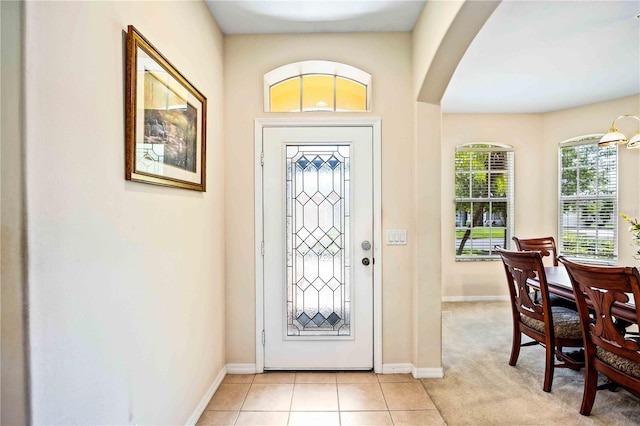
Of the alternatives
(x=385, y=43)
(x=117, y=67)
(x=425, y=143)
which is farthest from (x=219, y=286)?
(x=385, y=43)

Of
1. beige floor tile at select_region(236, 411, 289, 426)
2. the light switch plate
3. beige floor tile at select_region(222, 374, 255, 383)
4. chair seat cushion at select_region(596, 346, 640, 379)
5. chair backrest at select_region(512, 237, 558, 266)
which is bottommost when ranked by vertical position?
beige floor tile at select_region(222, 374, 255, 383)

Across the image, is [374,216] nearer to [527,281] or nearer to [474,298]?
[527,281]

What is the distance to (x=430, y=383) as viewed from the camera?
2.36 meters

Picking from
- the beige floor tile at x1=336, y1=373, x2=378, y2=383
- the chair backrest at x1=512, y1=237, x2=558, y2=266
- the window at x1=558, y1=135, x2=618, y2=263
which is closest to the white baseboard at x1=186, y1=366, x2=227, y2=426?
the beige floor tile at x1=336, y1=373, x2=378, y2=383

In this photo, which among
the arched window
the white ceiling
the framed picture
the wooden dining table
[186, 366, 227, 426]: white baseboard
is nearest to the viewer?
the framed picture

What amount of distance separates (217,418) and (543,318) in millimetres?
2352

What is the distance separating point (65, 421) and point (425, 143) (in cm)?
246

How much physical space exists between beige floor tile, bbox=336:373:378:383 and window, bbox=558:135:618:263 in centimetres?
372

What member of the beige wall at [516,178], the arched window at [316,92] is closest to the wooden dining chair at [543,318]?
the arched window at [316,92]

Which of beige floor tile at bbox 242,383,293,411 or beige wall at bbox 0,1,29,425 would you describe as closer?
beige wall at bbox 0,1,29,425

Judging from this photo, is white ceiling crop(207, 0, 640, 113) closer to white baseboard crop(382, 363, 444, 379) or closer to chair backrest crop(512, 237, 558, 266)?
chair backrest crop(512, 237, 558, 266)

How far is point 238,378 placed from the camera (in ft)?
8.02

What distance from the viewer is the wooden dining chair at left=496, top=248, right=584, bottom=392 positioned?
2227 mm

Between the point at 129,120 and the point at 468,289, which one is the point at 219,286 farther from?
the point at 468,289
